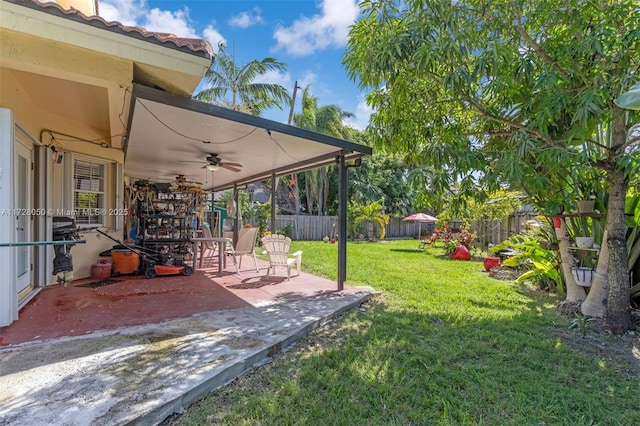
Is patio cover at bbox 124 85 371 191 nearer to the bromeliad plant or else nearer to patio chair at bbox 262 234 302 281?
patio chair at bbox 262 234 302 281

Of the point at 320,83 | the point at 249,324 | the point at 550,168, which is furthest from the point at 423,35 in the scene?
the point at 320,83

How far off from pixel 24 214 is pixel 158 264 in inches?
104

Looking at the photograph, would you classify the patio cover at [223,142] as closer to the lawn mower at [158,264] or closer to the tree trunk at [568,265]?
the lawn mower at [158,264]

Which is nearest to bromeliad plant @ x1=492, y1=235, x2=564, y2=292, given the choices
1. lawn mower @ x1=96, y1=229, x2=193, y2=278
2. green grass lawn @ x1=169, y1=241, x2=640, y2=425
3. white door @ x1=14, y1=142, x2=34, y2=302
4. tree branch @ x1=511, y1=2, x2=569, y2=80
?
green grass lawn @ x1=169, y1=241, x2=640, y2=425

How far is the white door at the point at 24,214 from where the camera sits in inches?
165

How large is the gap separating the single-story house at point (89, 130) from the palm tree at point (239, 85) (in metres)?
9.99

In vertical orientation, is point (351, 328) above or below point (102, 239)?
below

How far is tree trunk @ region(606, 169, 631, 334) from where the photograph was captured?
4.04 metres

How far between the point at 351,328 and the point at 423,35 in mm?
3680

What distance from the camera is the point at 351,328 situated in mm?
4160

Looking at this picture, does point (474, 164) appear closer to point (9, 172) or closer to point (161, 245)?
point (9, 172)

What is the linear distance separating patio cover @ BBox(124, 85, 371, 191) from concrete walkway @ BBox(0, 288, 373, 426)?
2.59 metres

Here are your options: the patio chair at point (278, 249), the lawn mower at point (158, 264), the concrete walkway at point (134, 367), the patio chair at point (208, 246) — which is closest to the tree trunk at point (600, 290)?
the concrete walkway at point (134, 367)

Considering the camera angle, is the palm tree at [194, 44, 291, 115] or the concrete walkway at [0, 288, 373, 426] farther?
the palm tree at [194, 44, 291, 115]
